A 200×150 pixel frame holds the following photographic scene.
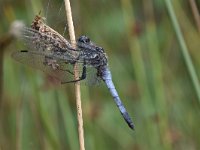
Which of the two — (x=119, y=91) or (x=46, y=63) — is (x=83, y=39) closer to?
(x=46, y=63)

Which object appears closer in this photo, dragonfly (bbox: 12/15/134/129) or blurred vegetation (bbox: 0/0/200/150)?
dragonfly (bbox: 12/15/134/129)

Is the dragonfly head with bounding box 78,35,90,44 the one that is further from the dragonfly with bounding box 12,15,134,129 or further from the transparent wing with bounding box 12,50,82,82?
the transparent wing with bounding box 12,50,82,82

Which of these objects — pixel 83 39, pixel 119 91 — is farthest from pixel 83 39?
pixel 119 91

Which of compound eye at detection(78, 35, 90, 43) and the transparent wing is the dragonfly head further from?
the transparent wing

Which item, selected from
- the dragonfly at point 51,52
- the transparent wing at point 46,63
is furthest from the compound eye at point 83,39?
the transparent wing at point 46,63

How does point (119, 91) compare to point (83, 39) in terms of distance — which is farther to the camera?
point (119, 91)

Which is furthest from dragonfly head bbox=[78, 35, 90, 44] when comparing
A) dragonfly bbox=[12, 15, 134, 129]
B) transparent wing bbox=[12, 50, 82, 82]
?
transparent wing bbox=[12, 50, 82, 82]

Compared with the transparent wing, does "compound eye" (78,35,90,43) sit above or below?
above
